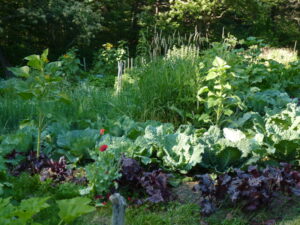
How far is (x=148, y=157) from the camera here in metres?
3.68

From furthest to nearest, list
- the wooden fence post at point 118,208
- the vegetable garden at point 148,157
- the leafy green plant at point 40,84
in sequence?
the leafy green plant at point 40,84
the vegetable garden at point 148,157
the wooden fence post at point 118,208

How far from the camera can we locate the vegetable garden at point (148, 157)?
2.94 meters

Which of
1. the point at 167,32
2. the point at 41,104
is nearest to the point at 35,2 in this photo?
the point at 167,32

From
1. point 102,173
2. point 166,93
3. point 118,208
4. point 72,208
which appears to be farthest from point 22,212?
point 166,93

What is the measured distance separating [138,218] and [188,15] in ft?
54.3

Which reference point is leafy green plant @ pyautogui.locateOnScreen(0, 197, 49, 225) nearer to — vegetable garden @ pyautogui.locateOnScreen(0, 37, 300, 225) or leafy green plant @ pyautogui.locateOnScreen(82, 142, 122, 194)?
vegetable garden @ pyautogui.locateOnScreen(0, 37, 300, 225)

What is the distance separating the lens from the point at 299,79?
26.3ft

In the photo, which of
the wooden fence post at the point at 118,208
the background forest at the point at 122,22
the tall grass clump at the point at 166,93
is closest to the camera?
the wooden fence post at the point at 118,208

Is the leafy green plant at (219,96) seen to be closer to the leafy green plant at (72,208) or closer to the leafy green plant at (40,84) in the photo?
→ the leafy green plant at (40,84)

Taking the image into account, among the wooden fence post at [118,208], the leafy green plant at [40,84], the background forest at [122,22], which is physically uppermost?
the leafy green plant at [40,84]

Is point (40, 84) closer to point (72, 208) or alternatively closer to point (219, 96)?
point (72, 208)

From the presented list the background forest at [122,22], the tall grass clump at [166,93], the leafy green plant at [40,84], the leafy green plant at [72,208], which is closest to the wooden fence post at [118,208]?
the leafy green plant at [72,208]

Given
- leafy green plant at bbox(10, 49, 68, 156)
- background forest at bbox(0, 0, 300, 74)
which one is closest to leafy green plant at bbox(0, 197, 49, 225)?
leafy green plant at bbox(10, 49, 68, 156)

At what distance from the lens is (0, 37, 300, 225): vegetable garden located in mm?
2936
